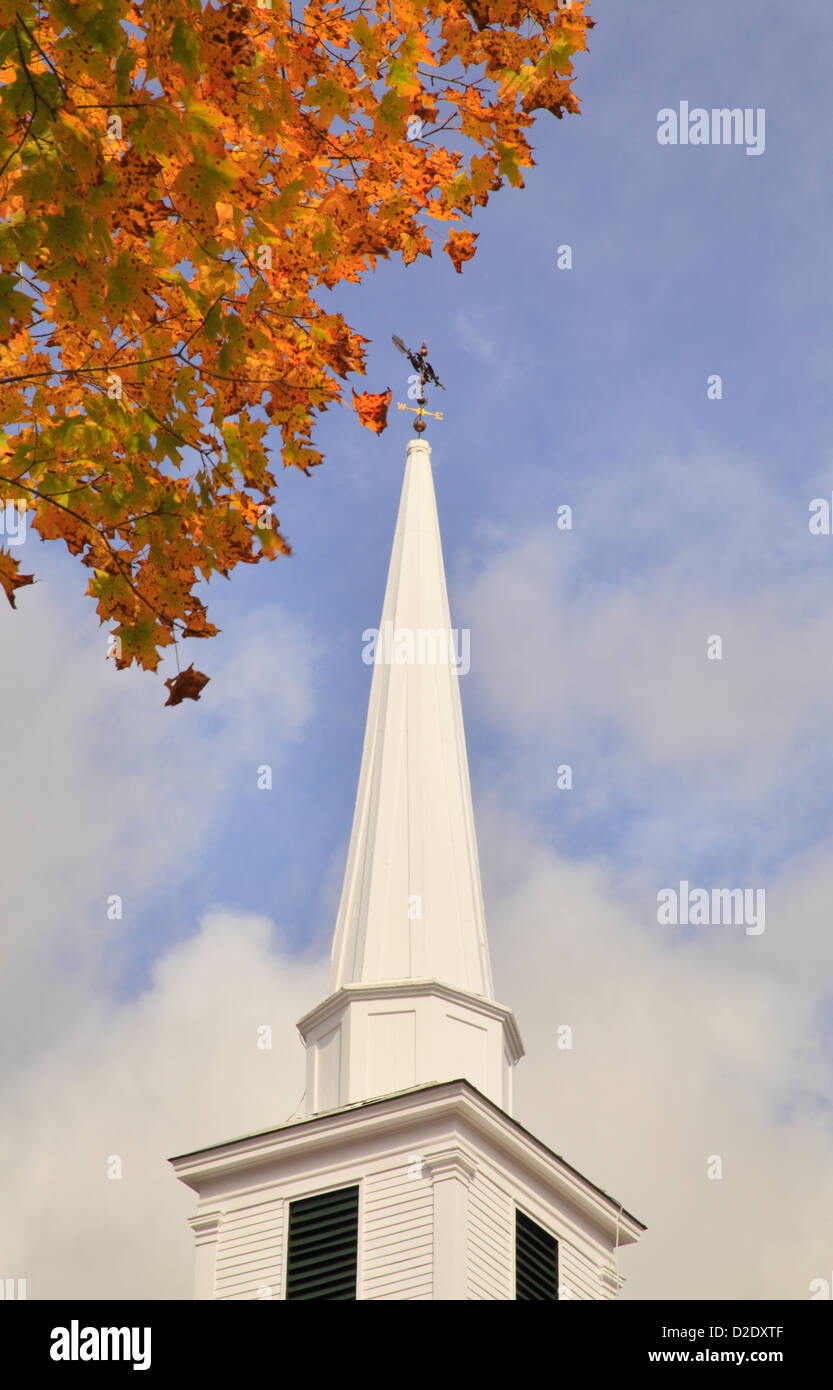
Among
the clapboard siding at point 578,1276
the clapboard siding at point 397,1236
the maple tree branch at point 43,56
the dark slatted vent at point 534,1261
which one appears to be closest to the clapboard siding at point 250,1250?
the clapboard siding at point 397,1236

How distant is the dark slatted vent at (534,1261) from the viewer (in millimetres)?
25453

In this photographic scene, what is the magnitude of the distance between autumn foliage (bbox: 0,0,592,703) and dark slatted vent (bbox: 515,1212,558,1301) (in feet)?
54.1

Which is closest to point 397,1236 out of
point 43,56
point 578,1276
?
point 578,1276

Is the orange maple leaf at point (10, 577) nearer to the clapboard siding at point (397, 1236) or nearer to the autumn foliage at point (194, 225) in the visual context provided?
the autumn foliage at point (194, 225)

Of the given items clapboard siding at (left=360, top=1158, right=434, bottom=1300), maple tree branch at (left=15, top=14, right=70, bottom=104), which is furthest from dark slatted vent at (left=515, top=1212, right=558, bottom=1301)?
maple tree branch at (left=15, top=14, right=70, bottom=104)

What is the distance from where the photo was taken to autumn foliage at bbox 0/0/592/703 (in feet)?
29.3

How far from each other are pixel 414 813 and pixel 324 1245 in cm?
859

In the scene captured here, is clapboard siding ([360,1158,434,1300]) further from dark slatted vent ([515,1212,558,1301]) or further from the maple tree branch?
the maple tree branch

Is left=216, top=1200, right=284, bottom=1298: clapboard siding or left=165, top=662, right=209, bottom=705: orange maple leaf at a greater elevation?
left=165, top=662, right=209, bottom=705: orange maple leaf

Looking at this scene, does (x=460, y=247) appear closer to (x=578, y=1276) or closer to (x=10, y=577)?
(x=10, y=577)
